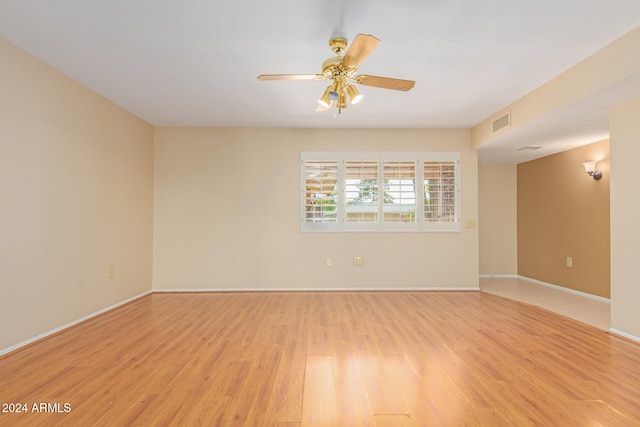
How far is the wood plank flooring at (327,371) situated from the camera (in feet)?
5.66

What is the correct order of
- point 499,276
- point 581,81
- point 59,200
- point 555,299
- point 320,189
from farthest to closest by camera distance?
point 499,276 → point 320,189 → point 555,299 → point 59,200 → point 581,81

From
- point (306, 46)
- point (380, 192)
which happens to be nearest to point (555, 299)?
point (380, 192)

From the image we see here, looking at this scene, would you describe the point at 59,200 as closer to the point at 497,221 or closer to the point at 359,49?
the point at 359,49

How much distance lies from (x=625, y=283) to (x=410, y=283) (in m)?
2.47

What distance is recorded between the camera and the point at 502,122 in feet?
→ 13.1

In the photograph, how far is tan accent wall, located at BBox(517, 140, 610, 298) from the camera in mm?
4277

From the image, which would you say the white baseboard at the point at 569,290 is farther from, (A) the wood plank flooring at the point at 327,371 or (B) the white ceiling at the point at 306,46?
(B) the white ceiling at the point at 306,46

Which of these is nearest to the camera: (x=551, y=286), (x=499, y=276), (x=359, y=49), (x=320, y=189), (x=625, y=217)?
(x=359, y=49)

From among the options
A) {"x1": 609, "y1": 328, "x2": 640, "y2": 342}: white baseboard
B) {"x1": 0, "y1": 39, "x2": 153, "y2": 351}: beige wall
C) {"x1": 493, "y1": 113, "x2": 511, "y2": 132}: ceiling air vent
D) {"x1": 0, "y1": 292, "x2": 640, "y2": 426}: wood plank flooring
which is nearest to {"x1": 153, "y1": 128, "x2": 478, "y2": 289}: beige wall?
{"x1": 0, "y1": 39, "x2": 153, "y2": 351}: beige wall

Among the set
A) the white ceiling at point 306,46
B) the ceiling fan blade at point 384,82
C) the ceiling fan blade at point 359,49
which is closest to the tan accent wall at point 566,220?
the white ceiling at point 306,46

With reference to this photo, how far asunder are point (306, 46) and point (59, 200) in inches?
111

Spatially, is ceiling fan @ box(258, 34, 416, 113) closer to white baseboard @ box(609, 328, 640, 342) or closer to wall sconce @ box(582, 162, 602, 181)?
white baseboard @ box(609, 328, 640, 342)

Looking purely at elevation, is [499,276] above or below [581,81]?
below

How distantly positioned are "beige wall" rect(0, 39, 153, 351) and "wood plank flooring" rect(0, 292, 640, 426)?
381 mm
